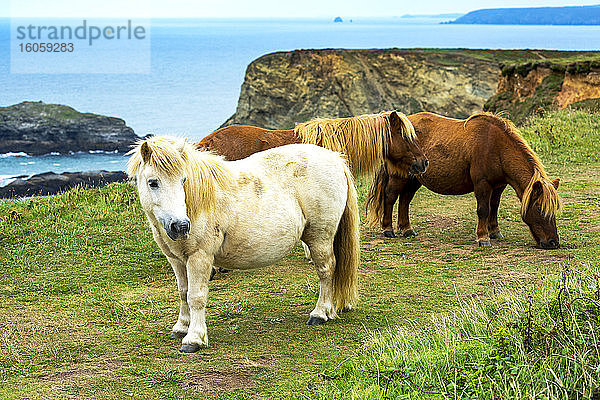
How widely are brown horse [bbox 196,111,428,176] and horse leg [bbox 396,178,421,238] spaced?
895 millimetres

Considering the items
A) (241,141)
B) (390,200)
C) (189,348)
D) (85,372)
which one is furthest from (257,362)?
(390,200)

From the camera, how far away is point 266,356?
198 inches

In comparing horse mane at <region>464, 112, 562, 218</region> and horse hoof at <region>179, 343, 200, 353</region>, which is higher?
horse mane at <region>464, 112, 562, 218</region>

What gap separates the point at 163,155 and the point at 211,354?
1.57 m

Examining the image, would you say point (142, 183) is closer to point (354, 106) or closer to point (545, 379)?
point (545, 379)

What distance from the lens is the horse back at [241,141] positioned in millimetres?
8102

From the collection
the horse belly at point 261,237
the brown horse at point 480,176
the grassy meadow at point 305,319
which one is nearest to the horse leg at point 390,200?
the brown horse at point 480,176

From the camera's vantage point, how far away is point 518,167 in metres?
8.36

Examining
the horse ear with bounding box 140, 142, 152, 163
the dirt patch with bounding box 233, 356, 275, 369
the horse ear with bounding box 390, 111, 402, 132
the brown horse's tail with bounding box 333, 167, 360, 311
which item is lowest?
the dirt patch with bounding box 233, 356, 275, 369

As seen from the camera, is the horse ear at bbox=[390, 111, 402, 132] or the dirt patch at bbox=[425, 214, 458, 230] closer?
the horse ear at bbox=[390, 111, 402, 132]

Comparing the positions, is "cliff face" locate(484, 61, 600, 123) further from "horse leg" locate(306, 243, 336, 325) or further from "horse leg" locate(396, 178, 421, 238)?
"horse leg" locate(306, 243, 336, 325)

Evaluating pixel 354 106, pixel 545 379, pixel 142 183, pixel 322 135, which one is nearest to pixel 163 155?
pixel 142 183

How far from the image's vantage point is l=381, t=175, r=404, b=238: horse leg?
368 inches

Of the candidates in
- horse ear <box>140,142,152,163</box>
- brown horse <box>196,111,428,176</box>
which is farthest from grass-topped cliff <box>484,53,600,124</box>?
horse ear <box>140,142,152,163</box>
